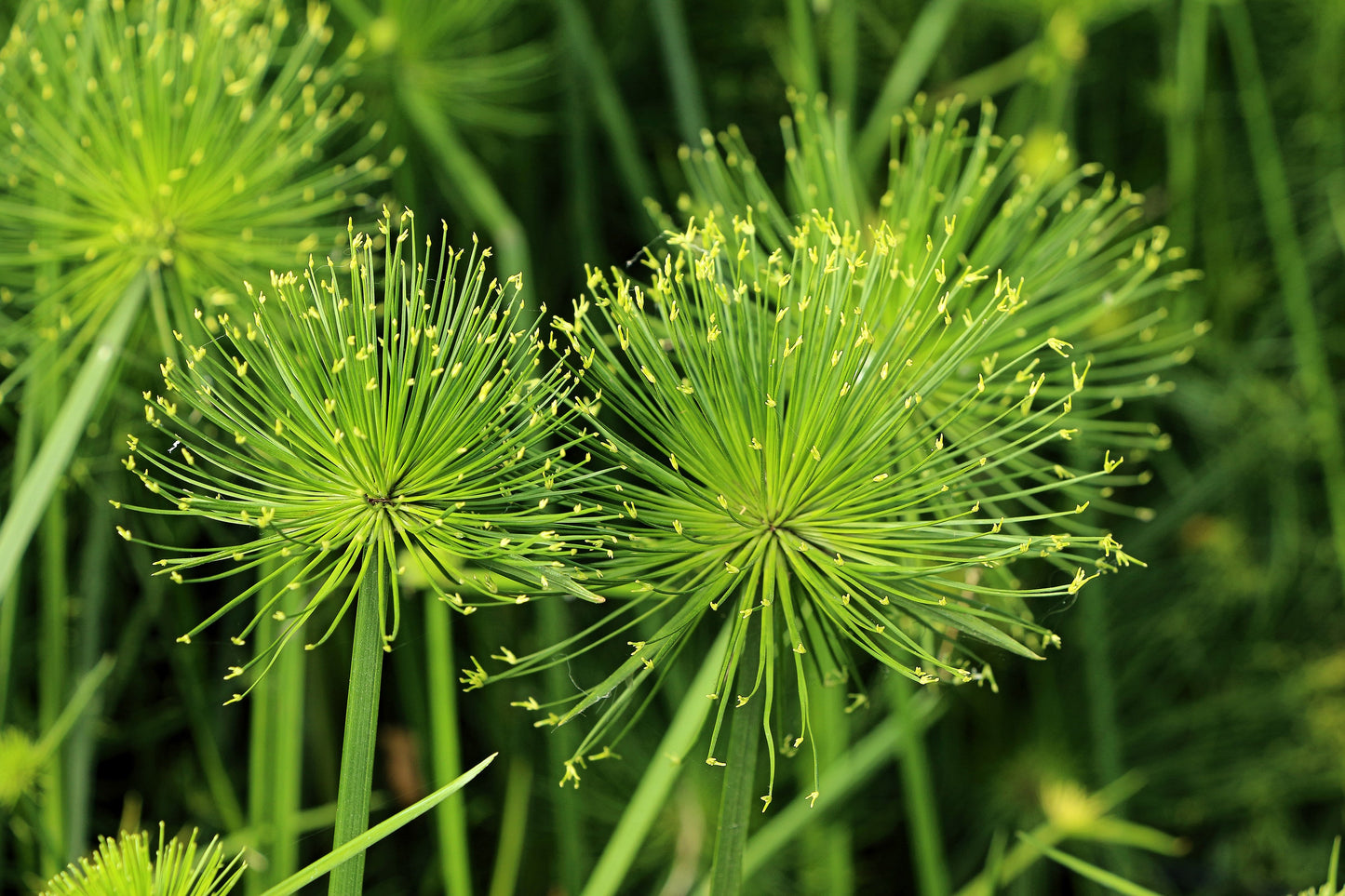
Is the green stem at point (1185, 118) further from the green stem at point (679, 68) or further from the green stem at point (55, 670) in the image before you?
the green stem at point (55, 670)

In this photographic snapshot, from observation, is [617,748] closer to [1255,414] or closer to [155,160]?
[155,160]

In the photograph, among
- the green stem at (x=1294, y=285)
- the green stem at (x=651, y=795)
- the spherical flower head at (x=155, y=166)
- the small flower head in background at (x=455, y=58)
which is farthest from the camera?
the green stem at (x=1294, y=285)

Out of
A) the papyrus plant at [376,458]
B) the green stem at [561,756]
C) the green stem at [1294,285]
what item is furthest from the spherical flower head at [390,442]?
the green stem at [1294,285]

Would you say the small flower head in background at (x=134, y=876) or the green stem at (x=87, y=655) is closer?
the small flower head in background at (x=134, y=876)

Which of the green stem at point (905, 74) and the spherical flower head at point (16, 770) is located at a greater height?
the green stem at point (905, 74)

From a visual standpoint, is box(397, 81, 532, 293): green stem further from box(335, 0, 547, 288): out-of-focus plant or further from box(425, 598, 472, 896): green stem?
box(425, 598, 472, 896): green stem

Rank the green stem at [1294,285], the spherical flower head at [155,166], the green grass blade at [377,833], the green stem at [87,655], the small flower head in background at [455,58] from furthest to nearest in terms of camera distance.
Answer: the green stem at [1294,285] → the small flower head in background at [455,58] → the green stem at [87,655] → the spherical flower head at [155,166] → the green grass blade at [377,833]

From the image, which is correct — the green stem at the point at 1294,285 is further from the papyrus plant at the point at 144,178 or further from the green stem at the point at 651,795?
the papyrus plant at the point at 144,178

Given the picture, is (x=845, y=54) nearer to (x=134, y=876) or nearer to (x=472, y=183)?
(x=472, y=183)

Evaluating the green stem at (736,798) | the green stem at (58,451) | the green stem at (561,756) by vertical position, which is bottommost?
the green stem at (736,798)
